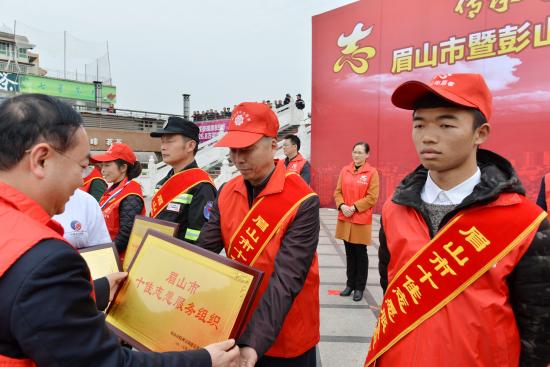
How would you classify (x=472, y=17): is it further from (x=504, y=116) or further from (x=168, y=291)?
(x=168, y=291)

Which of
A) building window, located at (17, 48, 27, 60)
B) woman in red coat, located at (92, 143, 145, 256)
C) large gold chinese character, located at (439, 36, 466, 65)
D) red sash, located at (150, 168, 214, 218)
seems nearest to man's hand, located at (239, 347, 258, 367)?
red sash, located at (150, 168, 214, 218)

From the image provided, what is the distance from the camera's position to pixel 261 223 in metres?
1.63

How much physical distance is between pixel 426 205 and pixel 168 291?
944 mm

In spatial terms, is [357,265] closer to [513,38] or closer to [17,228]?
[17,228]

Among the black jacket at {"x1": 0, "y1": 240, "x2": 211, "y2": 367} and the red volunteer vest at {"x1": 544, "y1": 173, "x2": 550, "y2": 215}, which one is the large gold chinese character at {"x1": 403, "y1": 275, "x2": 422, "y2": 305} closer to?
the black jacket at {"x1": 0, "y1": 240, "x2": 211, "y2": 367}

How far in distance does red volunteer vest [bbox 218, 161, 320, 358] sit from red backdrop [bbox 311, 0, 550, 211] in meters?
6.78

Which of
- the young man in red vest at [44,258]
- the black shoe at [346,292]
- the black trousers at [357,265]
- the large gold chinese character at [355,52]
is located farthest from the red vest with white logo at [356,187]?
the large gold chinese character at [355,52]

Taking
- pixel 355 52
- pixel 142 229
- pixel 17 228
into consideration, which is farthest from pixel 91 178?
pixel 355 52

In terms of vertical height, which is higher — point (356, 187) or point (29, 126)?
point (29, 126)

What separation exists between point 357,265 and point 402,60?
6373 millimetres

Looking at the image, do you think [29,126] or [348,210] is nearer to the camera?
[29,126]

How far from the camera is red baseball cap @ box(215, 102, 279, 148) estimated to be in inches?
65.2

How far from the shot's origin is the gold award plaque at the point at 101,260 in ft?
5.54

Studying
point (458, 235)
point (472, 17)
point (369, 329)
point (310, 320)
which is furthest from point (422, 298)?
point (472, 17)
